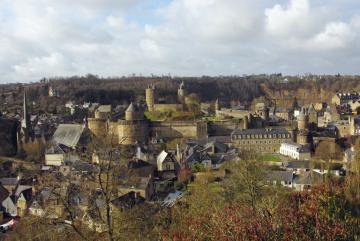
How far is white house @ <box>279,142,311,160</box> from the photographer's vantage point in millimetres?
41531

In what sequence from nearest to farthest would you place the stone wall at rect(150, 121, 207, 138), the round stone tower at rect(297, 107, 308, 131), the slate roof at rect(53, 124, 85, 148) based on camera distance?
the slate roof at rect(53, 124, 85, 148) < the round stone tower at rect(297, 107, 308, 131) < the stone wall at rect(150, 121, 207, 138)

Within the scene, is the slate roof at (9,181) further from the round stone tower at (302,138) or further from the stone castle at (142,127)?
the round stone tower at (302,138)

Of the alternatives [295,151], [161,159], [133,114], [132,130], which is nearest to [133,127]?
[132,130]

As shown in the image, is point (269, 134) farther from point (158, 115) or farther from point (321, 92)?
point (321, 92)

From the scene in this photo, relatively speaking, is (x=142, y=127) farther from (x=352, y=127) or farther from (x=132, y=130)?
(x=352, y=127)

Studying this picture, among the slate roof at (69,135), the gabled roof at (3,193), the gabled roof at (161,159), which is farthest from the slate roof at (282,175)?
the slate roof at (69,135)

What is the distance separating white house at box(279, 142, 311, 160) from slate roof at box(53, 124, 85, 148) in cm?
2079

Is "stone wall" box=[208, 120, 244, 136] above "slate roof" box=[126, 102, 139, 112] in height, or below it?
below

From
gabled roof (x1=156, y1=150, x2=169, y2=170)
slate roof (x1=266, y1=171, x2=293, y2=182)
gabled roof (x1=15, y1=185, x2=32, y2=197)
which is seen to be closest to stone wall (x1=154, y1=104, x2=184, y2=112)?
gabled roof (x1=156, y1=150, x2=169, y2=170)

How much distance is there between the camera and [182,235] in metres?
9.99

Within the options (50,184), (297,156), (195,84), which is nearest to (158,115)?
(297,156)

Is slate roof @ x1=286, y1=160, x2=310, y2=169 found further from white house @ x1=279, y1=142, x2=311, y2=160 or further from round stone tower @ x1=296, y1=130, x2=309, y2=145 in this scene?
round stone tower @ x1=296, y1=130, x2=309, y2=145

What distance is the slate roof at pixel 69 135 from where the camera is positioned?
153 ft

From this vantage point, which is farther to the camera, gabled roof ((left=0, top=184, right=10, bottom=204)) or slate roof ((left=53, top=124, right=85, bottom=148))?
slate roof ((left=53, top=124, right=85, bottom=148))
